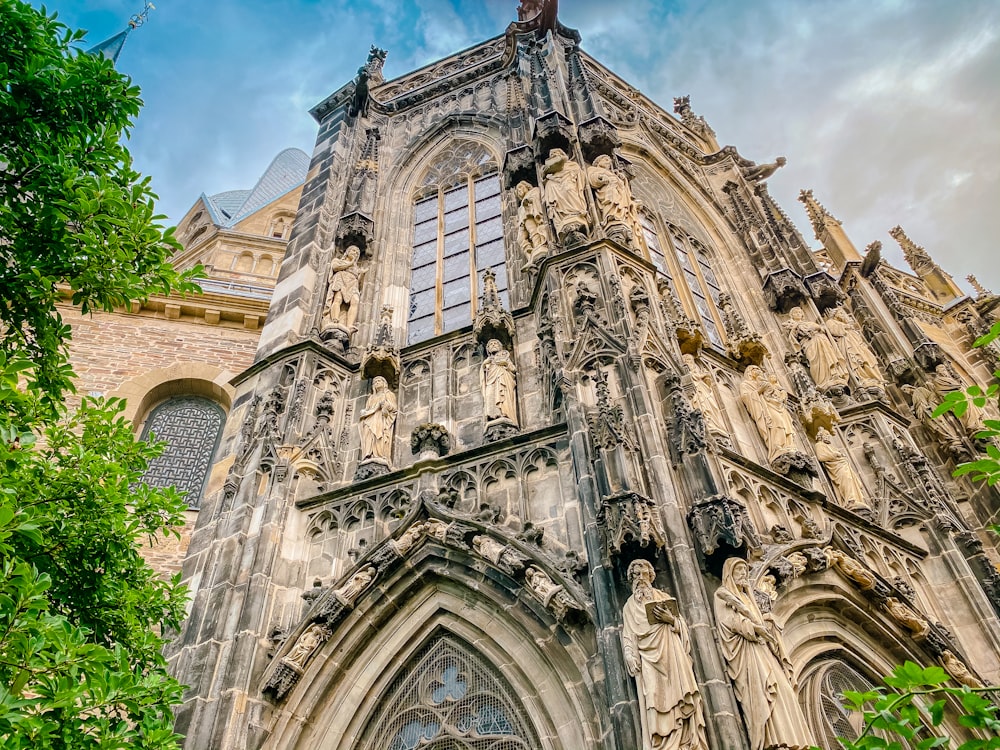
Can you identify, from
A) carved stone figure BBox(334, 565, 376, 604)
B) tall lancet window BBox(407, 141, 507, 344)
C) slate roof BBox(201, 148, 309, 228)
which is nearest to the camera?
carved stone figure BBox(334, 565, 376, 604)

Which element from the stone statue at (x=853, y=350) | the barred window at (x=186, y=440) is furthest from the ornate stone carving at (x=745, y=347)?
the barred window at (x=186, y=440)

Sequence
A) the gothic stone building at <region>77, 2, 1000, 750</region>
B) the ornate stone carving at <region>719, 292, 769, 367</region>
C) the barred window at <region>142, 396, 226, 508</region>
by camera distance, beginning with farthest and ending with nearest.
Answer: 1. the barred window at <region>142, 396, 226, 508</region>
2. the ornate stone carving at <region>719, 292, 769, 367</region>
3. the gothic stone building at <region>77, 2, 1000, 750</region>

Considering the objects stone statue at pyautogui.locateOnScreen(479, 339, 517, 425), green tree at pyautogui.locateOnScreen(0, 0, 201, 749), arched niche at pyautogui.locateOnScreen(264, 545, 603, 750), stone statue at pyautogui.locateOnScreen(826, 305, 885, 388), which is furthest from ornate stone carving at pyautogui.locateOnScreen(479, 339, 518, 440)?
stone statue at pyautogui.locateOnScreen(826, 305, 885, 388)

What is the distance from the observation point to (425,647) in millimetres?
8266

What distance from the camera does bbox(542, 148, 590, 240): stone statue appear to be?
10.7m

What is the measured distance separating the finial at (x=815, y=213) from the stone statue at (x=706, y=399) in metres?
15.1

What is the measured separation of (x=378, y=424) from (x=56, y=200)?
16.3 ft

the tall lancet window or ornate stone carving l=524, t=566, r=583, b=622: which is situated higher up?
the tall lancet window

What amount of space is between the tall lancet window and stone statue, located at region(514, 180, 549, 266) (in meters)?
0.81

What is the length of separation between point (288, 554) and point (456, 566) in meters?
2.02

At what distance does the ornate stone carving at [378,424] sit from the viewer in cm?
1016

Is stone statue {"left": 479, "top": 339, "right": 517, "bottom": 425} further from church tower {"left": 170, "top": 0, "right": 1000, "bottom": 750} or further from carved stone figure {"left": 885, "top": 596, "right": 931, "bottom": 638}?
carved stone figure {"left": 885, "top": 596, "right": 931, "bottom": 638}

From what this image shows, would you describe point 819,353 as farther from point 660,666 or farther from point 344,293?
point 660,666

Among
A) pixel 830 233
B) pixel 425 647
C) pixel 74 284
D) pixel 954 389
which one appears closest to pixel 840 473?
pixel 954 389
